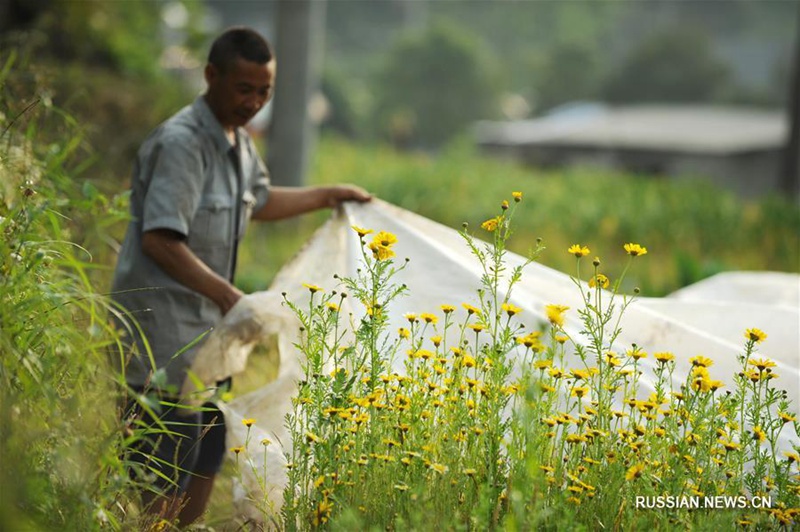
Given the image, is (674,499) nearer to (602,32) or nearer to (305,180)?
(305,180)

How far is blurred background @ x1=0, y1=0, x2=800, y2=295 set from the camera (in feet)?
26.7

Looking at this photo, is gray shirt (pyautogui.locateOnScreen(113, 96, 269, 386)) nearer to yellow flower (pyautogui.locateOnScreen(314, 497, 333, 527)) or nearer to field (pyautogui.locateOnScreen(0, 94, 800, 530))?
field (pyautogui.locateOnScreen(0, 94, 800, 530))

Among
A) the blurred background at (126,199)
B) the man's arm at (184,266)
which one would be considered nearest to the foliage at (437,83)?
the blurred background at (126,199)

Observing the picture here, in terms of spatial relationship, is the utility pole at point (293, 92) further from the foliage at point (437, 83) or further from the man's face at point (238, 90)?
the foliage at point (437, 83)

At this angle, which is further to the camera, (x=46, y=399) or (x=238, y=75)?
(x=238, y=75)

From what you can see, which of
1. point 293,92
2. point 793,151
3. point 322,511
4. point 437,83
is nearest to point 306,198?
point 322,511

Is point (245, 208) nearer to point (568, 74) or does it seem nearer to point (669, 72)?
point (669, 72)

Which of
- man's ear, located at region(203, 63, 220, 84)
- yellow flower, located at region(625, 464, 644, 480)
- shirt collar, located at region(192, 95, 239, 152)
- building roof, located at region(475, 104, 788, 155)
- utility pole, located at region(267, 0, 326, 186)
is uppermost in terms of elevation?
building roof, located at region(475, 104, 788, 155)

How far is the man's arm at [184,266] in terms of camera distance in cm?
291

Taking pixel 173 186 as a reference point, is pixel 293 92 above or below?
above

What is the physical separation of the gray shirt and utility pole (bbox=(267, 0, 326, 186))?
620cm

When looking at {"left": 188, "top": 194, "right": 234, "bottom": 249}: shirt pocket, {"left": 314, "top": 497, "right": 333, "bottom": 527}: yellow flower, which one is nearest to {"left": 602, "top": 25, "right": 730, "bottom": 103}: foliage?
{"left": 188, "top": 194, "right": 234, "bottom": 249}: shirt pocket

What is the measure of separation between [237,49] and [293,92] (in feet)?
21.4

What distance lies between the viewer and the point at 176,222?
9.49 feet
